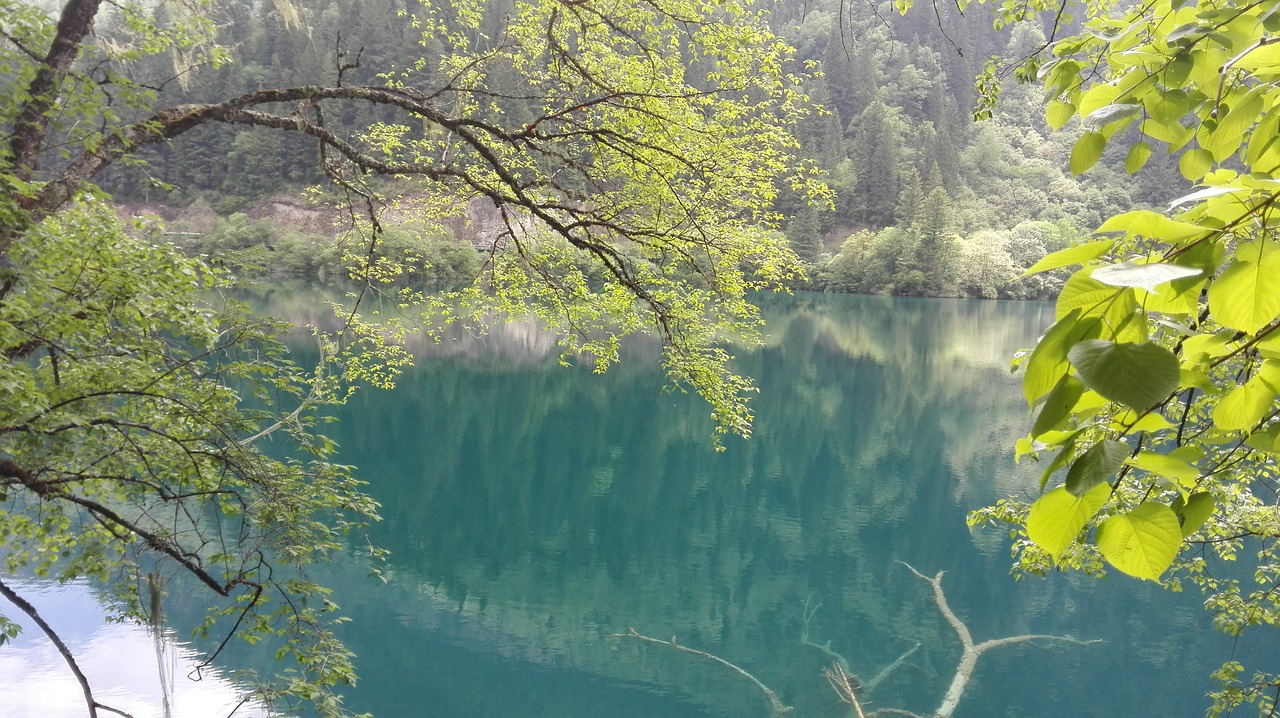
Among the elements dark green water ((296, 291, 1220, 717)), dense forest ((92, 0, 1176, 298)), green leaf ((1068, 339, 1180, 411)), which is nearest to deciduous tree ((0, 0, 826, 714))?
green leaf ((1068, 339, 1180, 411))

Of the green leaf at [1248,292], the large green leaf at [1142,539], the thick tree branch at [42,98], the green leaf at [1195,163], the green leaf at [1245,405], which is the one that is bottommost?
the large green leaf at [1142,539]

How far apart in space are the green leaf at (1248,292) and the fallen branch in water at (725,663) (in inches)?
375

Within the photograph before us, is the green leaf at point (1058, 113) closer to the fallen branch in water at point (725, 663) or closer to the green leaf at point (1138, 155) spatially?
the green leaf at point (1138, 155)

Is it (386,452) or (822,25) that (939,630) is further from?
(822,25)

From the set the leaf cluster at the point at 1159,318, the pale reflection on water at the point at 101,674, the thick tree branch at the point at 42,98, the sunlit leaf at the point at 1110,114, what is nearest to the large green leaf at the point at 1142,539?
the leaf cluster at the point at 1159,318

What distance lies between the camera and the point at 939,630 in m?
11.2

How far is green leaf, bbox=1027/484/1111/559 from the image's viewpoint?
697 millimetres

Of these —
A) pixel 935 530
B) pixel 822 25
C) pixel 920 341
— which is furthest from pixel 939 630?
pixel 822 25

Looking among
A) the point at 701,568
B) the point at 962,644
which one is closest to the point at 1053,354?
the point at 962,644

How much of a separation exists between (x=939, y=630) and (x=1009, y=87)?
306ft

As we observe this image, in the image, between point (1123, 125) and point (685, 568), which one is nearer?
point (1123, 125)

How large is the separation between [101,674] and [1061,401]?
453 inches

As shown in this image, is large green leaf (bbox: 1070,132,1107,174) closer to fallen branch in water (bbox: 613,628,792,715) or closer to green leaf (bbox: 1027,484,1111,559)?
green leaf (bbox: 1027,484,1111,559)

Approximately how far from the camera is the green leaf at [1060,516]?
27.4 inches
